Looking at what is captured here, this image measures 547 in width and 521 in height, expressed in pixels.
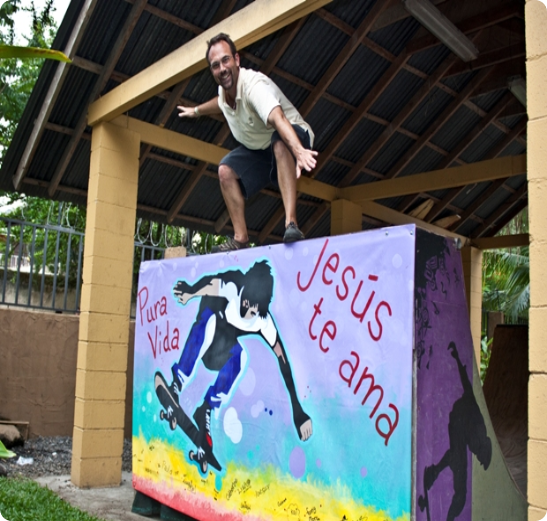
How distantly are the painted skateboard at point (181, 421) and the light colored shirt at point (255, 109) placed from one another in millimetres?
2347

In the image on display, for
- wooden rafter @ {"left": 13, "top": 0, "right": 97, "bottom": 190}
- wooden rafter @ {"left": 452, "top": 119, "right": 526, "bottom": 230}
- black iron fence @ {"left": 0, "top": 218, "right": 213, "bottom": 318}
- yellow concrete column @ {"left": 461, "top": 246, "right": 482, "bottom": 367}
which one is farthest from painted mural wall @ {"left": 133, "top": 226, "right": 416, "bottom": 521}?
yellow concrete column @ {"left": 461, "top": 246, "right": 482, "bottom": 367}

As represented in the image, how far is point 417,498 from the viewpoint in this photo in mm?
3445

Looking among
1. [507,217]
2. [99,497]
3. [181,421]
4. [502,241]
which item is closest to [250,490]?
[181,421]

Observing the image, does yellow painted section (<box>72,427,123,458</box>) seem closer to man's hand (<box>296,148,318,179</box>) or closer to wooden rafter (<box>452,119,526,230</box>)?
man's hand (<box>296,148,318,179</box>)

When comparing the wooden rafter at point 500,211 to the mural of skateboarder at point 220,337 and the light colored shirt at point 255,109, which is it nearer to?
the light colored shirt at point 255,109

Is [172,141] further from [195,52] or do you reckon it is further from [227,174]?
[227,174]

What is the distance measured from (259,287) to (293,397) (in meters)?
0.90

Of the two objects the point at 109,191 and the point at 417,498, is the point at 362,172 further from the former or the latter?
the point at 417,498

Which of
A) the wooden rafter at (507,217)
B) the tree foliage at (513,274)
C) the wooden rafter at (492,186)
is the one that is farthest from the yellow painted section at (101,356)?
the tree foliage at (513,274)

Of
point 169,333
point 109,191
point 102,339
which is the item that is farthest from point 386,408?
point 109,191

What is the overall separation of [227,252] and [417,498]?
2.44m
